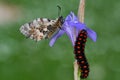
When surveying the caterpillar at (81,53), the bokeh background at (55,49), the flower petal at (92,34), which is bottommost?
the caterpillar at (81,53)

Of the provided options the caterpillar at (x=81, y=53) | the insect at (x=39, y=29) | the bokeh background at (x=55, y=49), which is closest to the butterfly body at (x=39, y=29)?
the insect at (x=39, y=29)

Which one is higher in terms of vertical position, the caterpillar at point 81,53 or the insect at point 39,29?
the insect at point 39,29

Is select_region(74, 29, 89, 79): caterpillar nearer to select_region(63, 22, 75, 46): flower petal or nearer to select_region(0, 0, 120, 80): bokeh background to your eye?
select_region(63, 22, 75, 46): flower petal

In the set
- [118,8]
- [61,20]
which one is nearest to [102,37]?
[118,8]

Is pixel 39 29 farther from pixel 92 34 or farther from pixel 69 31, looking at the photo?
pixel 92 34

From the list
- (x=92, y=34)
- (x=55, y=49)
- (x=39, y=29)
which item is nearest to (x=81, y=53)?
(x=92, y=34)

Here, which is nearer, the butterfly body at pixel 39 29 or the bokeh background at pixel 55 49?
the butterfly body at pixel 39 29

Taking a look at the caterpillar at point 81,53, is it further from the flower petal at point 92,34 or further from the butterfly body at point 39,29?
the butterfly body at point 39,29

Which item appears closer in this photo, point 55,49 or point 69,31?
point 69,31
